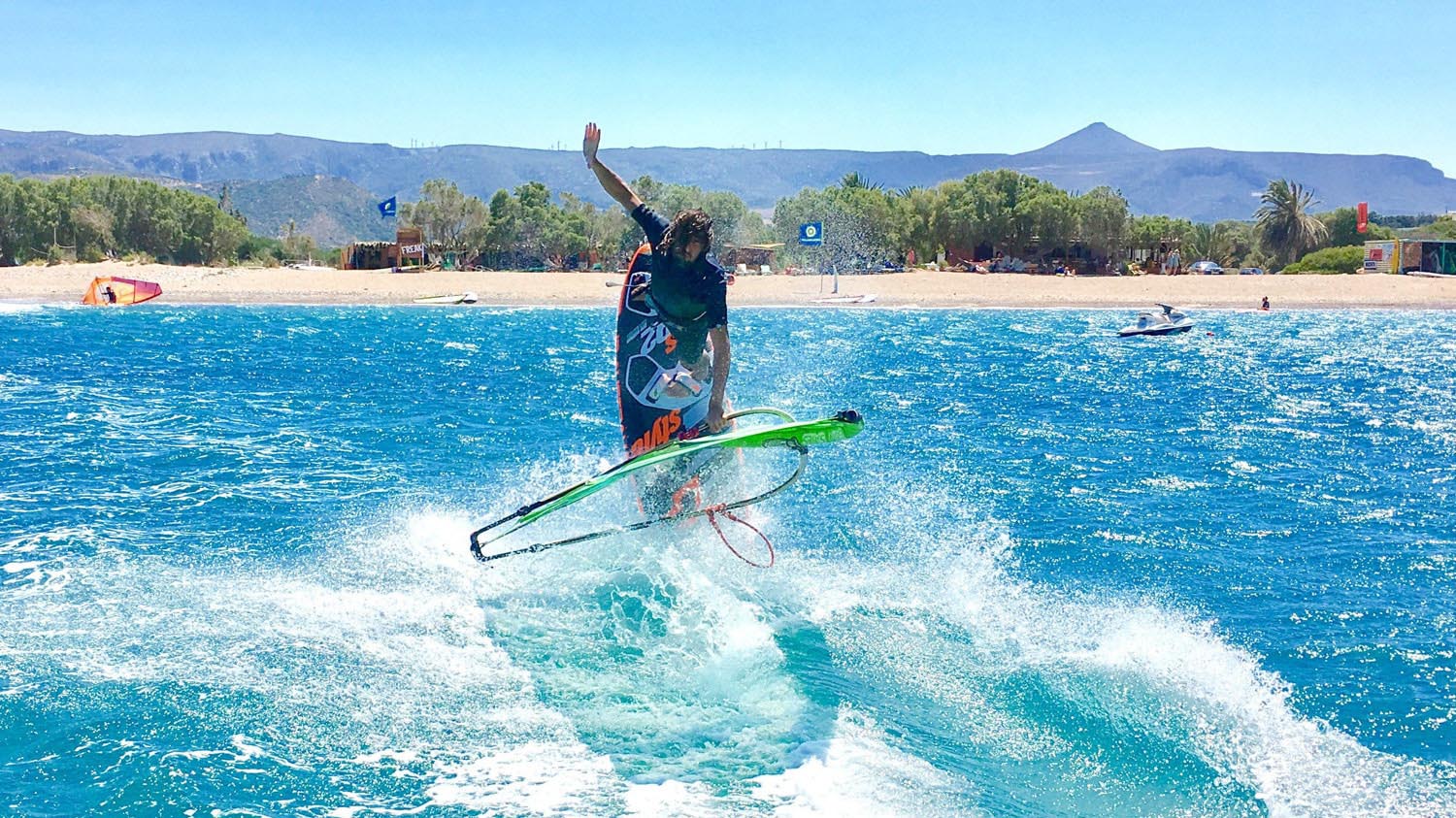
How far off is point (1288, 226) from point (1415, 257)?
65.3 ft

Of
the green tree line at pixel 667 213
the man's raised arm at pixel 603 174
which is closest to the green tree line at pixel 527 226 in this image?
the green tree line at pixel 667 213

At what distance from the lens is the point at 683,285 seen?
28.5 ft

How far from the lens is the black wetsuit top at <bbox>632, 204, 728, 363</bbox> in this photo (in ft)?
28.3

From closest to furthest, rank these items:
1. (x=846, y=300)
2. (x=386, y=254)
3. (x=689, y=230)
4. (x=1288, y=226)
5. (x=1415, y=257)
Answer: (x=689, y=230), (x=846, y=300), (x=1415, y=257), (x=386, y=254), (x=1288, y=226)

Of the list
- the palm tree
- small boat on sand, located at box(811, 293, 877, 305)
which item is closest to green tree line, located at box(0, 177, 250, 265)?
small boat on sand, located at box(811, 293, 877, 305)

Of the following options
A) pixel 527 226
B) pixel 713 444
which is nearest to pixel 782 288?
pixel 527 226

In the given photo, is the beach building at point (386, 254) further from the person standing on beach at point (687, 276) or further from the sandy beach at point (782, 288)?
the person standing on beach at point (687, 276)

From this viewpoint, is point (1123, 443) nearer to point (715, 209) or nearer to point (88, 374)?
point (88, 374)

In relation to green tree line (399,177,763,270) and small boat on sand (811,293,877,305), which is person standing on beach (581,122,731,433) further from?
green tree line (399,177,763,270)

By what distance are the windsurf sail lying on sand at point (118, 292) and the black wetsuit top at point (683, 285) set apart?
198 feet

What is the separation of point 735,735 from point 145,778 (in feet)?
12.7

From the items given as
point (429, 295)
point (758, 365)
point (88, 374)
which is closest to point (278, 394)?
point (88, 374)

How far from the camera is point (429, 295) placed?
70062 millimetres

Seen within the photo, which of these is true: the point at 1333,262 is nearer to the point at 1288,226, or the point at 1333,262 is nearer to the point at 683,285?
the point at 1288,226
